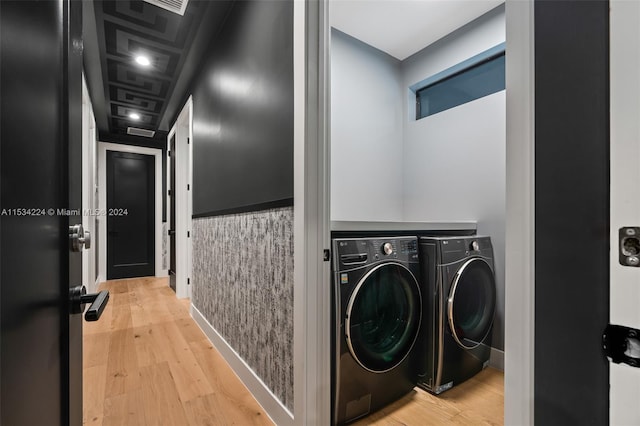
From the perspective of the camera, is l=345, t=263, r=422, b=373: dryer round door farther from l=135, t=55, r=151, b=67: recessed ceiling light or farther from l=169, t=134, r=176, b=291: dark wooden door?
l=169, t=134, r=176, b=291: dark wooden door

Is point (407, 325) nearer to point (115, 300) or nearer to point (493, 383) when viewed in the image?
point (493, 383)

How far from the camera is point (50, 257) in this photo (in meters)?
0.64

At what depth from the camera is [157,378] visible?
1.97m

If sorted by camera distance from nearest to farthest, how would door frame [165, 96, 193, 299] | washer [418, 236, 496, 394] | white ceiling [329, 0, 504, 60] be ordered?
washer [418, 236, 496, 394] → white ceiling [329, 0, 504, 60] → door frame [165, 96, 193, 299]

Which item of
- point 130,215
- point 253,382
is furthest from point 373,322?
point 130,215

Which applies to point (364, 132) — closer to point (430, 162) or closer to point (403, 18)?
point (430, 162)

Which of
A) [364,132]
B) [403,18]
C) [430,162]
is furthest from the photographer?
[364,132]

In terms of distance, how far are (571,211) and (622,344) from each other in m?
0.21

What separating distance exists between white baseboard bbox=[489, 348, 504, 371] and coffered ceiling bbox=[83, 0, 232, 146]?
10.3ft

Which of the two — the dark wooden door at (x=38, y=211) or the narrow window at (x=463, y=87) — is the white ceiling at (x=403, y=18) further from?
the dark wooden door at (x=38, y=211)

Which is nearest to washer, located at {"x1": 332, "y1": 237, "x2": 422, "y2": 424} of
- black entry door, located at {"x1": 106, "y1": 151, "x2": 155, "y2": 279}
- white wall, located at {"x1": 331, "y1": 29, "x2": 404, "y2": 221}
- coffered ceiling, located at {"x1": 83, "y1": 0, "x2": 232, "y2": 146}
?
white wall, located at {"x1": 331, "y1": 29, "x2": 404, "y2": 221}

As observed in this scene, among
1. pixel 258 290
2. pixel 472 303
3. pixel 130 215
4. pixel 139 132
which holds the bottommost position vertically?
pixel 472 303

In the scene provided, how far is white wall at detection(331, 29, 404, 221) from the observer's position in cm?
278

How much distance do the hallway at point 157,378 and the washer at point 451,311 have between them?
3.28 ft
